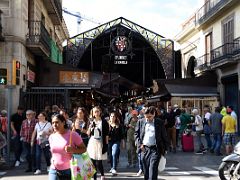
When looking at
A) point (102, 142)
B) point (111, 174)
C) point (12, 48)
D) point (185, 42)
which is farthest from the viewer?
point (185, 42)

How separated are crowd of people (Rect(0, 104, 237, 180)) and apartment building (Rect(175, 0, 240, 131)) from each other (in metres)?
7.95

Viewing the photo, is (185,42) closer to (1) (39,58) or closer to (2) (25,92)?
(1) (39,58)

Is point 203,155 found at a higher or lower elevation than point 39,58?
lower

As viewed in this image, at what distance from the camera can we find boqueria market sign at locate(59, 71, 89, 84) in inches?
909

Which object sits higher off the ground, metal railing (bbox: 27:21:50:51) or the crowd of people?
metal railing (bbox: 27:21:50:51)

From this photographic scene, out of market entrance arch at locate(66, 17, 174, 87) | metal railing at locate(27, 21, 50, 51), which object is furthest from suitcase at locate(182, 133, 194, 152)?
market entrance arch at locate(66, 17, 174, 87)

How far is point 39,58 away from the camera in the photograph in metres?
23.5

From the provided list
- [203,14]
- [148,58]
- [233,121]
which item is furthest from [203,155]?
[148,58]

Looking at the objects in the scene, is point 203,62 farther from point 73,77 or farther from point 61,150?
point 61,150

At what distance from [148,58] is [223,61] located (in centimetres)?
1578

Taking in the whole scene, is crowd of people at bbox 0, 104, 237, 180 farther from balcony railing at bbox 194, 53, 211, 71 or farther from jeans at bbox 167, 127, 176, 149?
balcony railing at bbox 194, 53, 211, 71

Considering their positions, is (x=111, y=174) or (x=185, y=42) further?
(x=185, y=42)

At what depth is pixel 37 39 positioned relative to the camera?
20.2 metres

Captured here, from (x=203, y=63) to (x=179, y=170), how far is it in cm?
1923
